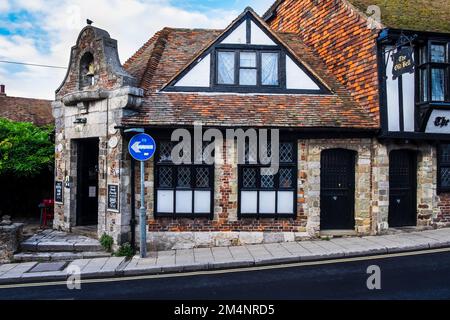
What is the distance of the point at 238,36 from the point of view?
10.9 metres

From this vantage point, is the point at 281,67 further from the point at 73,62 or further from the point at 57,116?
the point at 57,116

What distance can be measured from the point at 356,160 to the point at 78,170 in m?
8.51

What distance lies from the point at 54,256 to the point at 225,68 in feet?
23.2

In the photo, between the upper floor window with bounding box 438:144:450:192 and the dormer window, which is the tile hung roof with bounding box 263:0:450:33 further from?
the upper floor window with bounding box 438:144:450:192

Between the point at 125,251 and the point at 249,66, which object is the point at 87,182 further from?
the point at 249,66

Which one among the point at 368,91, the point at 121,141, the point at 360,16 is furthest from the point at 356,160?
the point at 121,141

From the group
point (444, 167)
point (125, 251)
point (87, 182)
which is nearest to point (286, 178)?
point (125, 251)

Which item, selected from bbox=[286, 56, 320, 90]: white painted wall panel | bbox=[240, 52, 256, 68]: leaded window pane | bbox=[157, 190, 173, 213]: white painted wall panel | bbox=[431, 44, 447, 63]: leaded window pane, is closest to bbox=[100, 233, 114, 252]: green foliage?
bbox=[157, 190, 173, 213]: white painted wall panel

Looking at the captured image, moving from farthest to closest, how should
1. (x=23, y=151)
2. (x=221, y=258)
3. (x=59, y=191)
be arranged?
(x=23, y=151)
(x=59, y=191)
(x=221, y=258)

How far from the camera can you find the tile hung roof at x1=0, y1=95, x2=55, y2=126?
23.4 metres

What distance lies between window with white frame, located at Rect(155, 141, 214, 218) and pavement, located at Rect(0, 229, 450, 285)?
1.11m

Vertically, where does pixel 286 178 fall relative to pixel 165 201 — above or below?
above

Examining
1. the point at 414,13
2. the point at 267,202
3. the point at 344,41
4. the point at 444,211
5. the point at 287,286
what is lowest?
the point at 287,286

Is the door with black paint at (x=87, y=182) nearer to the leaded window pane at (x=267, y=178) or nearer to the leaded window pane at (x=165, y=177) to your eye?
the leaded window pane at (x=165, y=177)
